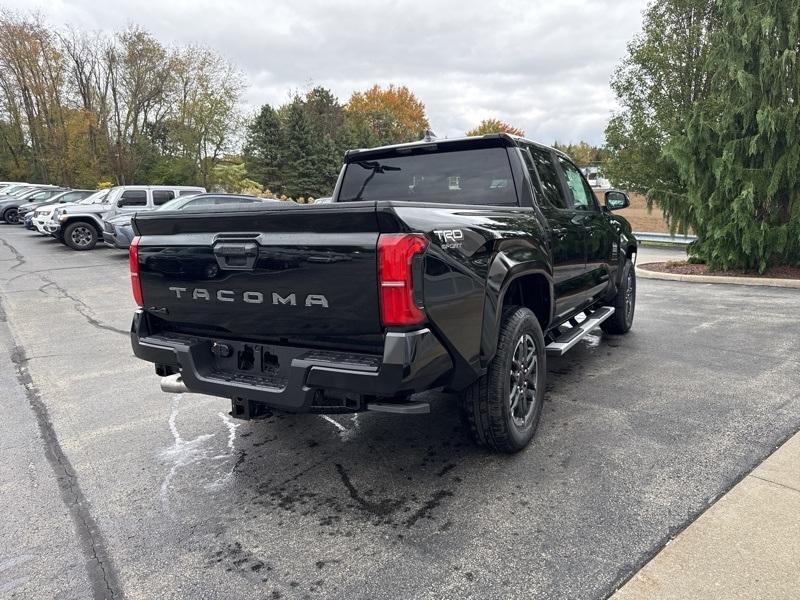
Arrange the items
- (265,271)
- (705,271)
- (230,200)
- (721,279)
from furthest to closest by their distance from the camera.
A: (230,200)
(705,271)
(721,279)
(265,271)

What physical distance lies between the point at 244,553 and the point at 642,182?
19.1 m

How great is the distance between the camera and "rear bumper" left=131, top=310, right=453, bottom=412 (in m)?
2.48

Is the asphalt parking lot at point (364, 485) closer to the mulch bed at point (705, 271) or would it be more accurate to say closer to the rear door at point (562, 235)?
the rear door at point (562, 235)

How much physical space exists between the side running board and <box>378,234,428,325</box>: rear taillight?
1.74m

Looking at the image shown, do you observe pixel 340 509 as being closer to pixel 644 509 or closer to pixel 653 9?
pixel 644 509

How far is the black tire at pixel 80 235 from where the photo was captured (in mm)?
15812

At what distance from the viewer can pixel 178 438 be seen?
377cm

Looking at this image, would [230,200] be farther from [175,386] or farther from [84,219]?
[175,386]

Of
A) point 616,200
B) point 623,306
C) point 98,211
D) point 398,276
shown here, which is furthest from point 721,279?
point 98,211

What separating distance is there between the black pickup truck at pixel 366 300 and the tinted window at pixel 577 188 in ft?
3.51

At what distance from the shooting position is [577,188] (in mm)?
5230

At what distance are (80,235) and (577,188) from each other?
1548cm

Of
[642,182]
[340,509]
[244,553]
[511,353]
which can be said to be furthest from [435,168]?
[642,182]

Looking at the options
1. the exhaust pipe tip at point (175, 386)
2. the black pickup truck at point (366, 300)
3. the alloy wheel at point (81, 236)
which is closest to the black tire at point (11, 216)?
the alloy wheel at point (81, 236)
